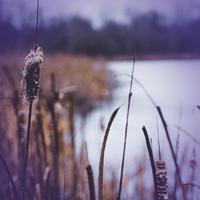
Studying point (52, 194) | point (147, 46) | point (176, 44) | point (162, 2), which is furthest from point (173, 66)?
point (52, 194)

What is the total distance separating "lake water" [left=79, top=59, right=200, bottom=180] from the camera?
3.04m

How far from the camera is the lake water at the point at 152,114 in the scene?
3.04m

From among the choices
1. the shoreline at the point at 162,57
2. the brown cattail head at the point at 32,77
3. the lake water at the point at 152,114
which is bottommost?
the lake water at the point at 152,114

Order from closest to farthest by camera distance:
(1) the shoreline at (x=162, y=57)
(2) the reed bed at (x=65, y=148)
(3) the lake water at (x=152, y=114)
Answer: (2) the reed bed at (x=65, y=148) → (3) the lake water at (x=152, y=114) → (1) the shoreline at (x=162, y=57)

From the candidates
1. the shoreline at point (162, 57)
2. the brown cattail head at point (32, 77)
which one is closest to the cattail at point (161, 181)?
the brown cattail head at point (32, 77)

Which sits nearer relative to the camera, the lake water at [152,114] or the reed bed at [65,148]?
the reed bed at [65,148]

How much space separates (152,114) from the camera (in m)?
4.79

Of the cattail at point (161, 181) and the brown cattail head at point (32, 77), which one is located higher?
the brown cattail head at point (32, 77)

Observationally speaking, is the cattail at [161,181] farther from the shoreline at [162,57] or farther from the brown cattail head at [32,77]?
the shoreline at [162,57]

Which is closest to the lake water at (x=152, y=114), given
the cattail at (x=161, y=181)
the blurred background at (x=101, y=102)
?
the blurred background at (x=101, y=102)

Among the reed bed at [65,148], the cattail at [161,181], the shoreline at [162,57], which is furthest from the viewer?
the shoreline at [162,57]

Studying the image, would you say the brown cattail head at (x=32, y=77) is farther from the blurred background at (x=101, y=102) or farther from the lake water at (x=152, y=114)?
the lake water at (x=152, y=114)

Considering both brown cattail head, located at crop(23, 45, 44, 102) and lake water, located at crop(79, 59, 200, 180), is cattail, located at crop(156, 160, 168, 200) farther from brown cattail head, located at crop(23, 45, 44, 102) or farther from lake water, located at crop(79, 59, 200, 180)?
lake water, located at crop(79, 59, 200, 180)

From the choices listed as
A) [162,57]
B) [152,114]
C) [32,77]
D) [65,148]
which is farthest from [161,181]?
[162,57]
